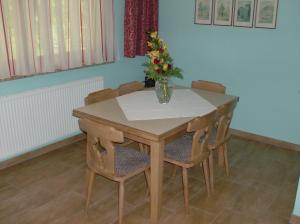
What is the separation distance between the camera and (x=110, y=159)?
2586 millimetres

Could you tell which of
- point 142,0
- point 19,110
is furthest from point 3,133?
point 142,0

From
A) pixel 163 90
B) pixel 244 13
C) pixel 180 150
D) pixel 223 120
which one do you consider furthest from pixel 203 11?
pixel 180 150

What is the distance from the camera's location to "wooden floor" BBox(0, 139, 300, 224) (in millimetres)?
2865

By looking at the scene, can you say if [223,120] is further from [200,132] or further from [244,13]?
[244,13]

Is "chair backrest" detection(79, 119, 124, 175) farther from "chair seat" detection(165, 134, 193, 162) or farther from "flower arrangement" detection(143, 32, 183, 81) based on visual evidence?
"flower arrangement" detection(143, 32, 183, 81)

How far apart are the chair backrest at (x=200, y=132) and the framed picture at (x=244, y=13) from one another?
179cm

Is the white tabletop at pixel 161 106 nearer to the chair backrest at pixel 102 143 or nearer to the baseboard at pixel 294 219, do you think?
the chair backrest at pixel 102 143

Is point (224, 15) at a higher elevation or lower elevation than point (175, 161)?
higher

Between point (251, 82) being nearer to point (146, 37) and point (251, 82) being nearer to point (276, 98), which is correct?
point (276, 98)

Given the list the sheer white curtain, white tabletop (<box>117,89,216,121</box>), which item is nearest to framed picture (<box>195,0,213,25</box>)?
the sheer white curtain

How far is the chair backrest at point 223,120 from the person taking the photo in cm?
302

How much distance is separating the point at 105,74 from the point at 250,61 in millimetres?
1862

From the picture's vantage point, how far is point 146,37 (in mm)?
4789

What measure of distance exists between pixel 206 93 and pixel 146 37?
64.1 inches
